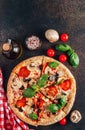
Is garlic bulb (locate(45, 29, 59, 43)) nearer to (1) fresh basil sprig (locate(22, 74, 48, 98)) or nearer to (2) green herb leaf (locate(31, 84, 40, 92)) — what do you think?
(1) fresh basil sprig (locate(22, 74, 48, 98))

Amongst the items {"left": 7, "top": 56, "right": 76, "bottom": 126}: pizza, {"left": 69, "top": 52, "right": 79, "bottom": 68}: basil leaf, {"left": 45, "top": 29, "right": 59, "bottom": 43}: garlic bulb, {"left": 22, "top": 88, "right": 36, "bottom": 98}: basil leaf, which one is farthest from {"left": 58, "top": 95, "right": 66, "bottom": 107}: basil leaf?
{"left": 45, "top": 29, "right": 59, "bottom": 43}: garlic bulb

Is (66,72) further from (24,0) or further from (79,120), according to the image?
(24,0)

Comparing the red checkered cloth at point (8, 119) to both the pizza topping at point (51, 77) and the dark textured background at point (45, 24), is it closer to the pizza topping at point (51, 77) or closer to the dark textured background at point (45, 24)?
the dark textured background at point (45, 24)

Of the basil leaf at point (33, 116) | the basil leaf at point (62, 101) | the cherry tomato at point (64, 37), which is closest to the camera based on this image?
the basil leaf at point (62, 101)

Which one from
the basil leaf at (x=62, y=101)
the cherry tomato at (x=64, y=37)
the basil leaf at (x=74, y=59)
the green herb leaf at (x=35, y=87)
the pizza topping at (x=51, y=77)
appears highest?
the cherry tomato at (x=64, y=37)

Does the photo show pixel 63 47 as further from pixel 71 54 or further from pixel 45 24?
pixel 45 24

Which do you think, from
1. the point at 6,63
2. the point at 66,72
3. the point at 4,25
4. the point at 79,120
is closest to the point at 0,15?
the point at 4,25

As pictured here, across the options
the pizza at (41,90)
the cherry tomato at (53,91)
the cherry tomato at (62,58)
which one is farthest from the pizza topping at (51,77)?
the cherry tomato at (62,58)

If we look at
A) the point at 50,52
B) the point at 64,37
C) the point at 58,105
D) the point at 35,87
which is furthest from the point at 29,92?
the point at 64,37
